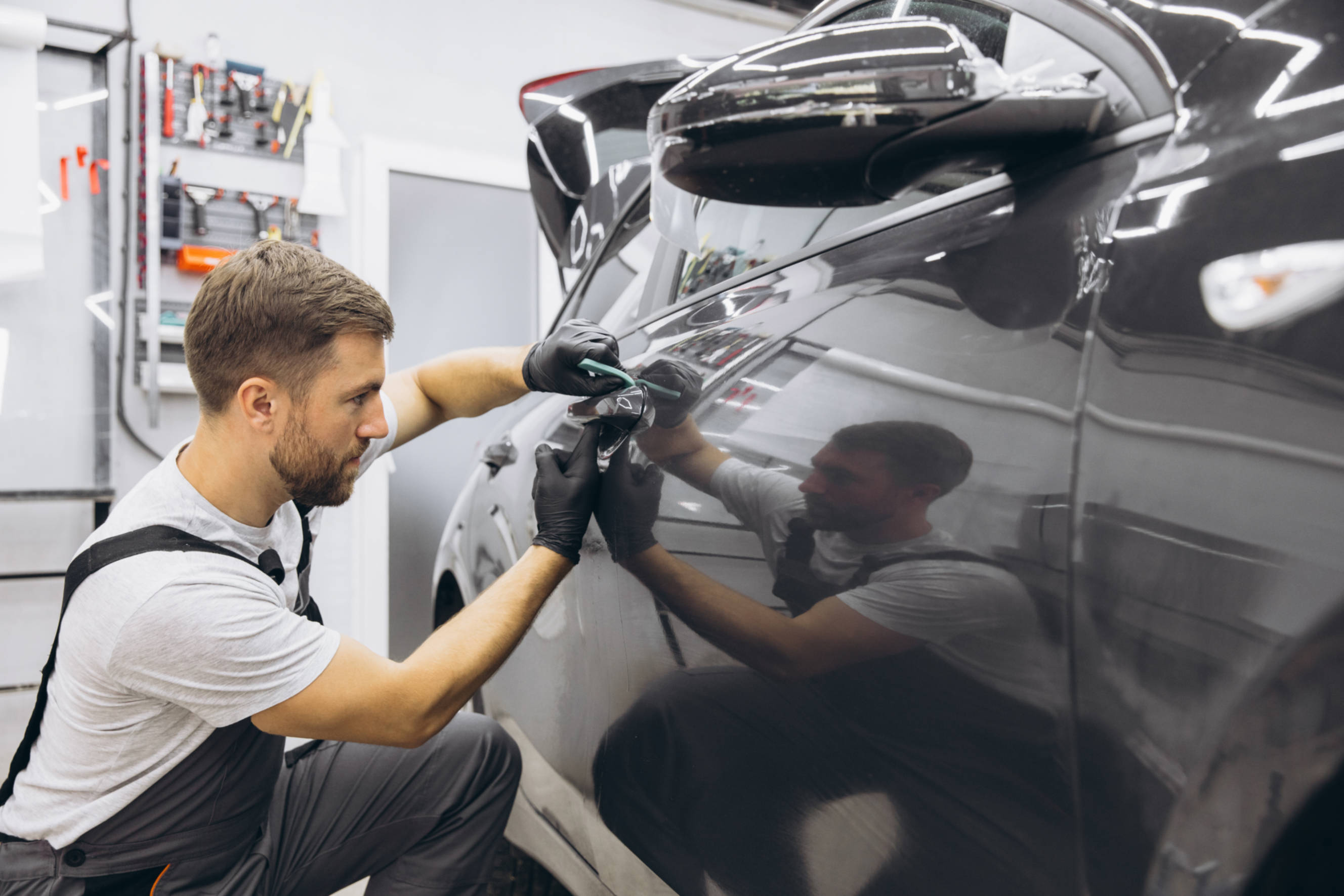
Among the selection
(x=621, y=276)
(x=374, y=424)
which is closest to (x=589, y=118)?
→ (x=621, y=276)

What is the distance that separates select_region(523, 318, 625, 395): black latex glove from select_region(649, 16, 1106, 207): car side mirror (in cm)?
43

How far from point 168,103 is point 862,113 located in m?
2.87

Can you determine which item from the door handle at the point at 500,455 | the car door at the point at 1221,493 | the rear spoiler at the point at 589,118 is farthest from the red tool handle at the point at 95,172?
the car door at the point at 1221,493

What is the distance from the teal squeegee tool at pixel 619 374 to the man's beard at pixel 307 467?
1.06 feet

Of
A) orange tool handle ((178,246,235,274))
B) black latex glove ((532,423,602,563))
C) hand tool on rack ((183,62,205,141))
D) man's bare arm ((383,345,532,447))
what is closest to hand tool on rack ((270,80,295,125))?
hand tool on rack ((183,62,205,141))

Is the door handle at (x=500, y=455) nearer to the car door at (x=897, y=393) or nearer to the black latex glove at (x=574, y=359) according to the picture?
the black latex glove at (x=574, y=359)

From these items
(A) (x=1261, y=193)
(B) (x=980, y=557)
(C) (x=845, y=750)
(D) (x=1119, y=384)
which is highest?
(A) (x=1261, y=193)

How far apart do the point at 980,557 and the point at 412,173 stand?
9.92ft

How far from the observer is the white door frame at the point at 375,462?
3.02 m

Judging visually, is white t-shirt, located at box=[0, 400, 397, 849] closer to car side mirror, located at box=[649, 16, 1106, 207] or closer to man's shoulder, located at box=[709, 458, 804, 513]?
man's shoulder, located at box=[709, 458, 804, 513]

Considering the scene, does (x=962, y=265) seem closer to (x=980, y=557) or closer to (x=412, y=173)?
(x=980, y=557)

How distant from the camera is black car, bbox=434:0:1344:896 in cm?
44

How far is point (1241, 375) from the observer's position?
45 centimetres

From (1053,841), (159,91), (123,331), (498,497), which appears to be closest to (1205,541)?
(1053,841)
